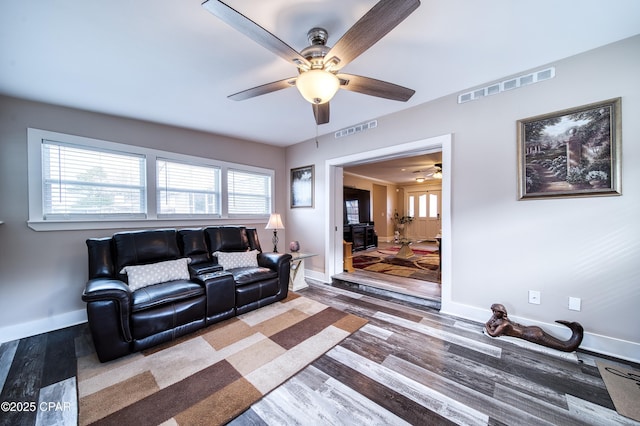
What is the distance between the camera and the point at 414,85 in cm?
262

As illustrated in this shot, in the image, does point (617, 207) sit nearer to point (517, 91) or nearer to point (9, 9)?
point (517, 91)

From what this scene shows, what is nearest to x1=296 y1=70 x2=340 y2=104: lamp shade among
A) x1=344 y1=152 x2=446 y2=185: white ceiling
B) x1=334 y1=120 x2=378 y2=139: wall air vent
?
x1=334 y1=120 x2=378 y2=139: wall air vent

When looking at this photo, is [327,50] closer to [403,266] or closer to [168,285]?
[168,285]

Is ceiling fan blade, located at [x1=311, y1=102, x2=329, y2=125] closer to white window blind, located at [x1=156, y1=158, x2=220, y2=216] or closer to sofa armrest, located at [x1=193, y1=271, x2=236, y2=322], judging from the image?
sofa armrest, located at [x1=193, y1=271, x2=236, y2=322]

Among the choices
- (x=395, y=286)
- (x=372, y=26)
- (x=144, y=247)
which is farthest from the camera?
(x=395, y=286)

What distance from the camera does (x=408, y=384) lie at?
5.74 ft

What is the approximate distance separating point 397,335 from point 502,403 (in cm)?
96

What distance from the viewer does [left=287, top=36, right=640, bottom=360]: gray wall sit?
78.8 inches

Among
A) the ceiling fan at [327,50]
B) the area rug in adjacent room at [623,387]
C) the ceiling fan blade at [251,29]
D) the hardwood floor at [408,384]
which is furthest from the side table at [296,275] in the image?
the area rug in adjacent room at [623,387]

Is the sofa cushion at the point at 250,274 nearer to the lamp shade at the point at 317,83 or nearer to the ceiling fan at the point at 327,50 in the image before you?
the ceiling fan at the point at 327,50

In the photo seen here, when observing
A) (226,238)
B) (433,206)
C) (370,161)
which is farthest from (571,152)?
(433,206)

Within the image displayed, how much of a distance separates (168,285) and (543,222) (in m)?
3.92

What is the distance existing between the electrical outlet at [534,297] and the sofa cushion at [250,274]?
9.54ft

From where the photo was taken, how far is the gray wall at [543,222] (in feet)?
6.57
